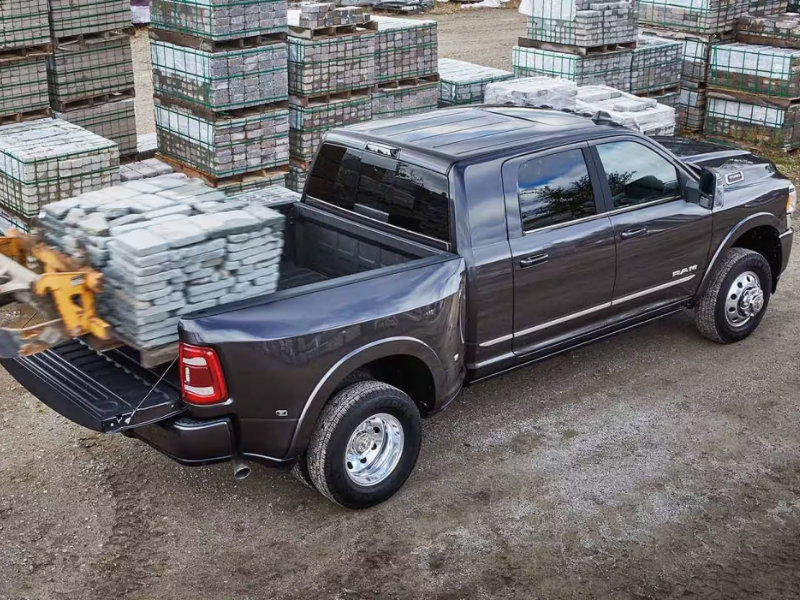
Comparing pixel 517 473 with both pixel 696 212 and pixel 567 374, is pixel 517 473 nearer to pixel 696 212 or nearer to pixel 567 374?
pixel 567 374

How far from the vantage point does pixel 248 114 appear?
10992mm

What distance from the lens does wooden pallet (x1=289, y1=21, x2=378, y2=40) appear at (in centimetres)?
1135

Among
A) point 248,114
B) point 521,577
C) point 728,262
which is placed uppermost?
point 248,114

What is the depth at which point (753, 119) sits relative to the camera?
15.0m

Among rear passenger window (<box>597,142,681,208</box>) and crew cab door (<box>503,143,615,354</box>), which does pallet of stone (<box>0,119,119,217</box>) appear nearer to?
crew cab door (<box>503,143,615,354</box>)

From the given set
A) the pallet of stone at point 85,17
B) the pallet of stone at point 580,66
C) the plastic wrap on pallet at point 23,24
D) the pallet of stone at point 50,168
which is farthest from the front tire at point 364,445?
the pallet of stone at point 580,66

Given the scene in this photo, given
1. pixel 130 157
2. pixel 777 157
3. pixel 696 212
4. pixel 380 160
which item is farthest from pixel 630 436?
pixel 777 157

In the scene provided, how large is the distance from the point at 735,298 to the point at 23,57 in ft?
24.9

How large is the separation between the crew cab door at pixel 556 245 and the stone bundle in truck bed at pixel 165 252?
1765mm

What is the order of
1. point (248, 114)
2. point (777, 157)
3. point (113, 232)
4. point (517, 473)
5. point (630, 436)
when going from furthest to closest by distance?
point (777, 157) < point (248, 114) < point (630, 436) < point (517, 473) < point (113, 232)

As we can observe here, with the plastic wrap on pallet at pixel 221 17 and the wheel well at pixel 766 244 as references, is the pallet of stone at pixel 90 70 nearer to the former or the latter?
the plastic wrap on pallet at pixel 221 17

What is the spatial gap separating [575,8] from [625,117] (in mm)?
2313

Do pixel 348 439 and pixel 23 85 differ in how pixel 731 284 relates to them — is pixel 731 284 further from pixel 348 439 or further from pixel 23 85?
pixel 23 85

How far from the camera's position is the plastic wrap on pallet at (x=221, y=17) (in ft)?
34.0
